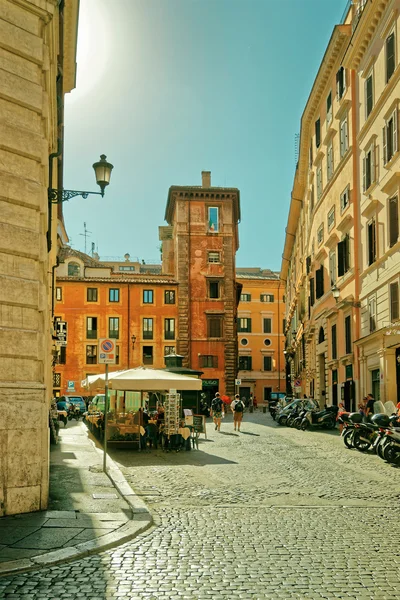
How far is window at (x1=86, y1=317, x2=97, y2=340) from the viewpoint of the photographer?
2596 inches

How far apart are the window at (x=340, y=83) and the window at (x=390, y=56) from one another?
7219 mm

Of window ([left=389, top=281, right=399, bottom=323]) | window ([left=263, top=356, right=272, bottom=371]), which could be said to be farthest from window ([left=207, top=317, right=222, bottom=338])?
window ([left=389, top=281, right=399, bottom=323])

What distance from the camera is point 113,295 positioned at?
6600cm

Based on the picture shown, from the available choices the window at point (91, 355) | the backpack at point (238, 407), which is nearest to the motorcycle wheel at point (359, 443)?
the backpack at point (238, 407)

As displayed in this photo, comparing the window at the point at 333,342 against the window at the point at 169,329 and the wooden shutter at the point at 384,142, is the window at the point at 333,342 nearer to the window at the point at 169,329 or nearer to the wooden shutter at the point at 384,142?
the wooden shutter at the point at 384,142

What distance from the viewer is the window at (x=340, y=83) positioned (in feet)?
110

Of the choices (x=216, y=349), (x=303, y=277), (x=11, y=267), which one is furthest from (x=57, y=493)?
(x=216, y=349)

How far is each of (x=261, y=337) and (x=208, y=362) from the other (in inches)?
1090

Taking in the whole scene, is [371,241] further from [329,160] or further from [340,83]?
[329,160]

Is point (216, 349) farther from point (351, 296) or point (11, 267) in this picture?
point (11, 267)

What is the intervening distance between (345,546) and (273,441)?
16.2 metres

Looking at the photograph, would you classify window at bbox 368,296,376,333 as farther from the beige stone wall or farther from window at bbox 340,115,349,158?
the beige stone wall

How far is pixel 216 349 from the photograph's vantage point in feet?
208

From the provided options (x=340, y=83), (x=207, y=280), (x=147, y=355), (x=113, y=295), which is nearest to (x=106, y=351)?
(x=340, y=83)
